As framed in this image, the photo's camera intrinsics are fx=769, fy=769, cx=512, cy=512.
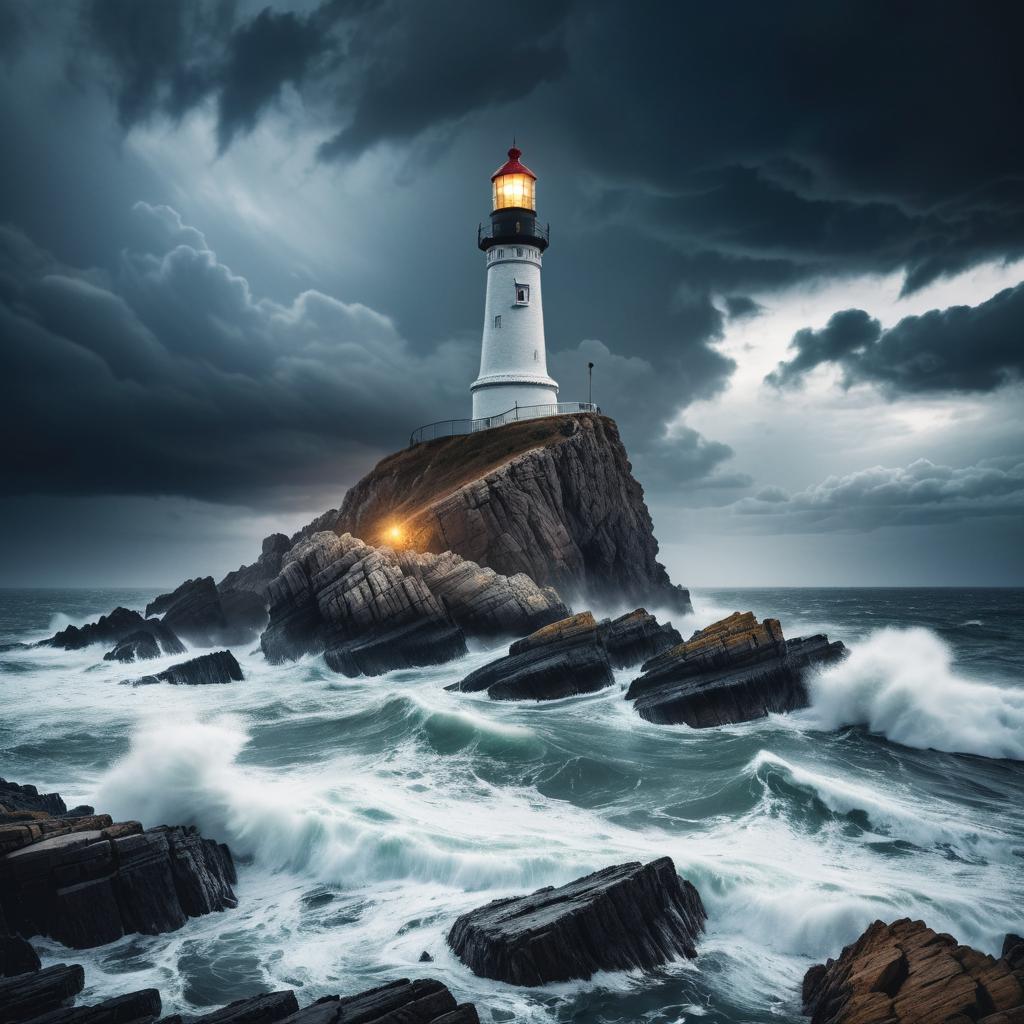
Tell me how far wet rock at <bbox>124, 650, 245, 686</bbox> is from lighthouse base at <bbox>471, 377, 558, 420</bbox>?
2360 centimetres

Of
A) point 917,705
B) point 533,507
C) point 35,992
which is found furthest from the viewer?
point 533,507

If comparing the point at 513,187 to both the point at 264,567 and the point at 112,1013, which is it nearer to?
the point at 264,567

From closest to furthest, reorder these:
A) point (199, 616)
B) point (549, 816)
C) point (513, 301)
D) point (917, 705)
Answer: point (549, 816) → point (917, 705) → point (199, 616) → point (513, 301)

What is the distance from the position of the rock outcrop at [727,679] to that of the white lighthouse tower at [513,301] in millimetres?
27409

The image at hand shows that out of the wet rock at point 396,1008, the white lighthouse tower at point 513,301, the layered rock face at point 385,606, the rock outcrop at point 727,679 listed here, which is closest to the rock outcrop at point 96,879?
the wet rock at point 396,1008

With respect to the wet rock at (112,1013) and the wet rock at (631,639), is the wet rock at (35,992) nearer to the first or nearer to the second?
the wet rock at (112,1013)

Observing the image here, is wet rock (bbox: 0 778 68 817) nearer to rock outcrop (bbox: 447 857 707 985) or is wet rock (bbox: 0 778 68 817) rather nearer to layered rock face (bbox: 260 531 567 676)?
rock outcrop (bbox: 447 857 707 985)

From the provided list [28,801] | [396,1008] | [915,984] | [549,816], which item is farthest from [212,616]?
[915,984]

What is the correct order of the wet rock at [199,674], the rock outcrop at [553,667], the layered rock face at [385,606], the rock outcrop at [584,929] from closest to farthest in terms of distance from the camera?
the rock outcrop at [584,929], the rock outcrop at [553,667], the wet rock at [199,674], the layered rock face at [385,606]

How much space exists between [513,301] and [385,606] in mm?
24966

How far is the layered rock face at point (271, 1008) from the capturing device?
590 cm

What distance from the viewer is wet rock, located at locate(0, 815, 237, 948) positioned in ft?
27.3

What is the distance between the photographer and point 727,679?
1911 centimetres

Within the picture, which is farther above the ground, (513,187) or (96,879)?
(513,187)
